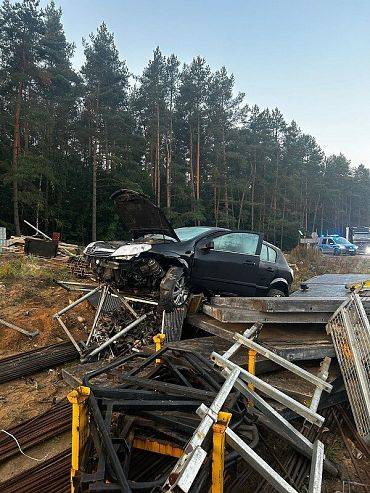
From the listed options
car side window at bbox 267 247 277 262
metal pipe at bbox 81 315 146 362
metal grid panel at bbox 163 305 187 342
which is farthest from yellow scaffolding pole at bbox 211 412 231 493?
car side window at bbox 267 247 277 262

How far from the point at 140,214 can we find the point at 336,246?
28045 mm

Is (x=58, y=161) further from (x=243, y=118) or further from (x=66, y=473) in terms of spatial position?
(x=66, y=473)

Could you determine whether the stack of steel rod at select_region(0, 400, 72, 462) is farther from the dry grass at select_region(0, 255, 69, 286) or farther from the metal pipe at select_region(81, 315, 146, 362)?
the dry grass at select_region(0, 255, 69, 286)

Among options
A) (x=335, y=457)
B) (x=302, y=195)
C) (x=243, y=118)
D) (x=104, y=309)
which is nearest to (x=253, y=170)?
(x=243, y=118)

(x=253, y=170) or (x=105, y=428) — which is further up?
(x=253, y=170)

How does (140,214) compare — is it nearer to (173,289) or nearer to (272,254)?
(173,289)

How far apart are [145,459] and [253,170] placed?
1369 inches

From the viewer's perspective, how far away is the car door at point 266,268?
6.98 m

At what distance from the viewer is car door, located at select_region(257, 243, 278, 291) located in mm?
6977

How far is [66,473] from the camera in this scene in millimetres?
3354

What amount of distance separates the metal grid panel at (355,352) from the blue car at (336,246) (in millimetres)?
27191

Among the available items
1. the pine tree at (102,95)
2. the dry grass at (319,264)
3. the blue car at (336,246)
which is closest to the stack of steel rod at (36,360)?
the dry grass at (319,264)

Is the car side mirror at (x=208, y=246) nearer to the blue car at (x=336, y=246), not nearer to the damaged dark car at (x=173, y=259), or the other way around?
the damaged dark car at (x=173, y=259)

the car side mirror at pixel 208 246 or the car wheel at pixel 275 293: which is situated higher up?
the car side mirror at pixel 208 246
